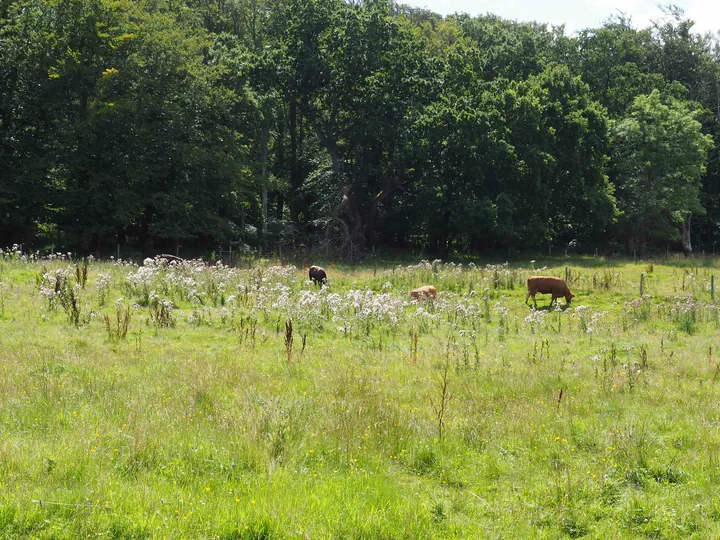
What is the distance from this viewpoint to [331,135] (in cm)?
4678

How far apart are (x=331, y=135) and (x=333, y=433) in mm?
41008

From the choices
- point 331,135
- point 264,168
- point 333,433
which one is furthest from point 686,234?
point 333,433

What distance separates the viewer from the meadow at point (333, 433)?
5535mm

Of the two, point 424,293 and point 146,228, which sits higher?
point 146,228

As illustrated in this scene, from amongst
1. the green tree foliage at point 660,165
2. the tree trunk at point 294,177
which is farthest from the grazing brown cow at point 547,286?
the tree trunk at point 294,177

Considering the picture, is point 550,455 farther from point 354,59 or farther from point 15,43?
point 354,59

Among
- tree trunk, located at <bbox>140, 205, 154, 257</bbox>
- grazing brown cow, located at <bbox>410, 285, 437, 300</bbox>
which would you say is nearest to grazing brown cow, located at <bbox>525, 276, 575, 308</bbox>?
grazing brown cow, located at <bbox>410, 285, 437, 300</bbox>

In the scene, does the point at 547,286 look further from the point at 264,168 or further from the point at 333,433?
the point at 264,168

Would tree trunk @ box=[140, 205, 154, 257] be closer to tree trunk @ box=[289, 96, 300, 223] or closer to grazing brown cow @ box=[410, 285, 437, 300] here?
tree trunk @ box=[289, 96, 300, 223]

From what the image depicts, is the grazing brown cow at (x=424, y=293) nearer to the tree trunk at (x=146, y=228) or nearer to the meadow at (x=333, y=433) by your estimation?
the meadow at (x=333, y=433)

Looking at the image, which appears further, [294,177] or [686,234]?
[294,177]

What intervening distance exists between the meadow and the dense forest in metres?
22.8

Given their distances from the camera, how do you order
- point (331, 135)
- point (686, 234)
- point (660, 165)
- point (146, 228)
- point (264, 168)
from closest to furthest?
point (146, 228) → point (264, 168) → point (660, 165) → point (331, 135) → point (686, 234)

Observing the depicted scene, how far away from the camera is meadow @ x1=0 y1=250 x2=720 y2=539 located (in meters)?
5.54
